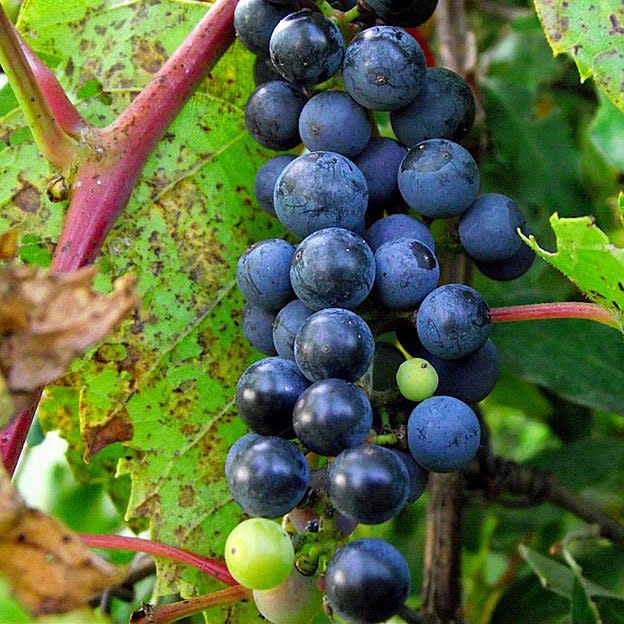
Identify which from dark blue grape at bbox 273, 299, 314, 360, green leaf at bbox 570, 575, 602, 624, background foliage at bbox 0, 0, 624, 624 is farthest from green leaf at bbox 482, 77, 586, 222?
dark blue grape at bbox 273, 299, 314, 360

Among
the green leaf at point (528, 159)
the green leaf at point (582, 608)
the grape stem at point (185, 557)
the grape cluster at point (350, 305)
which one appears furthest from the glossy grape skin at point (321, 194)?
the green leaf at point (528, 159)

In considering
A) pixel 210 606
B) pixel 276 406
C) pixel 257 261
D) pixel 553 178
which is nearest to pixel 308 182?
pixel 257 261

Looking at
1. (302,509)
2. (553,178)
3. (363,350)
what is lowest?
(553,178)

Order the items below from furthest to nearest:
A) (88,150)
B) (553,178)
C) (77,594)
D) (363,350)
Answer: (553,178)
(88,150)
(363,350)
(77,594)

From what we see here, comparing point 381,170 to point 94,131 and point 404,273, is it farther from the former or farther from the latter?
point 94,131

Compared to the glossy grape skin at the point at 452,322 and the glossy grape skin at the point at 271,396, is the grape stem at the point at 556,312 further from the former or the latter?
the glossy grape skin at the point at 271,396

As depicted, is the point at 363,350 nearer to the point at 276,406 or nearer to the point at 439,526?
the point at 276,406
